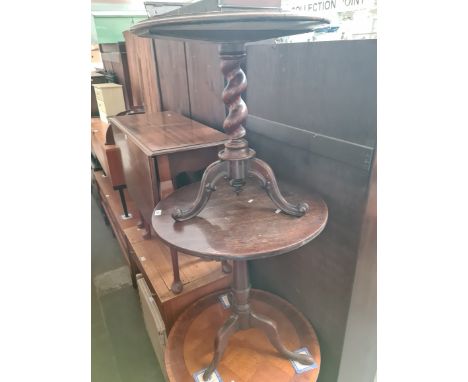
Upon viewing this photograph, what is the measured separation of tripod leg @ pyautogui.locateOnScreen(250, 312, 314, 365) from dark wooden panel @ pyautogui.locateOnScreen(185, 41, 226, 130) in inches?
32.1

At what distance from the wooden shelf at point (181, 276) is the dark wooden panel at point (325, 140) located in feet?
0.96

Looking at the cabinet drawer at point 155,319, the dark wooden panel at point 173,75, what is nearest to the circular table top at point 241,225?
the cabinet drawer at point 155,319

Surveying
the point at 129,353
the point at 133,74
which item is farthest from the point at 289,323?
the point at 133,74

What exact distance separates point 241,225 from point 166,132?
74 centimetres

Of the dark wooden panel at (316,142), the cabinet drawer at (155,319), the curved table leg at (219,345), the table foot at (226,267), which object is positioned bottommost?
the cabinet drawer at (155,319)

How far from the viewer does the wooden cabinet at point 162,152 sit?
119 cm

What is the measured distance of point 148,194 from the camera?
4.29 ft

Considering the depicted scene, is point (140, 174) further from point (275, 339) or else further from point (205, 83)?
point (275, 339)

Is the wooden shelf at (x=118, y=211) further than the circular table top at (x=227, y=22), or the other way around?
the wooden shelf at (x=118, y=211)

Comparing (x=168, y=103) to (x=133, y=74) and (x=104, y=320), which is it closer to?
(x=133, y=74)

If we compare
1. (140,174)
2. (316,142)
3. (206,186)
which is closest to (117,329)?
(140,174)

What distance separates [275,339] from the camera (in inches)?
42.9

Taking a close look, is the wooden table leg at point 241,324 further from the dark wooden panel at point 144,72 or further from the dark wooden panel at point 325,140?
the dark wooden panel at point 144,72
